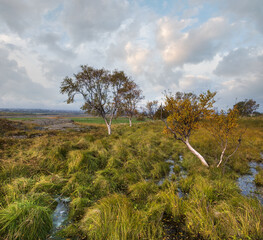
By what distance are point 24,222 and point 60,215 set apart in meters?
1.55

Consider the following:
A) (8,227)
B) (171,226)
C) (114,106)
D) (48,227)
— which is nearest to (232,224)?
(171,226)

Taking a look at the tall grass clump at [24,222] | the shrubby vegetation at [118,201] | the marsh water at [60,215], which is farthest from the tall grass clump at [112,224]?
the tall grass clump at [24,222]

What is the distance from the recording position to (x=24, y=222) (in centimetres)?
342

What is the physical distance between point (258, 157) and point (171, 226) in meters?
13.3

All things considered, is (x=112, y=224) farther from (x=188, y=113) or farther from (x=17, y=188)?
(x=188, y=113)

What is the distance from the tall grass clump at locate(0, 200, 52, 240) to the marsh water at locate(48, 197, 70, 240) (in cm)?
22

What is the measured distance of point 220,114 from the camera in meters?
8.71

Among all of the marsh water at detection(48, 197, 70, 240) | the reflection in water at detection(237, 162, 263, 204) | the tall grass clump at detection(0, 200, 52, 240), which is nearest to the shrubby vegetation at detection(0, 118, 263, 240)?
the tall grass clump at detection(0, 200, 52, 240)

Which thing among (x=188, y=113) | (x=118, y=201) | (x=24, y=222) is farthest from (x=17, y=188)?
(x=188, y=113)

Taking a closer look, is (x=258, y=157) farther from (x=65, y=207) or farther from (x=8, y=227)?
(x=8, y=227)

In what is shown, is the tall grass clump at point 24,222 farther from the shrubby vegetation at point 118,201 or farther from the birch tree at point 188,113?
the birch tree at point 188,113

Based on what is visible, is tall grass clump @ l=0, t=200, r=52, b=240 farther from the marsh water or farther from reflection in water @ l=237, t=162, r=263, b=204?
reflection in water @ l=237, t=162, r=263, b=204

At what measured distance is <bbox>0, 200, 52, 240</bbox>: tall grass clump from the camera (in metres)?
3.34

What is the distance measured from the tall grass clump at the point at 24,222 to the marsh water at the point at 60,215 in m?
0.22
